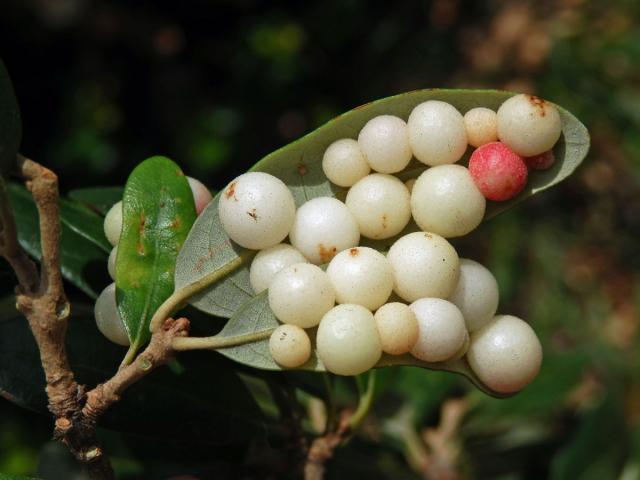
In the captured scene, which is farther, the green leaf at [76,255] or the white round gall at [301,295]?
the green leaf at [76,255]

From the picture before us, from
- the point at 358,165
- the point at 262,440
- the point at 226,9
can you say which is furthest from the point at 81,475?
the point at 226,9

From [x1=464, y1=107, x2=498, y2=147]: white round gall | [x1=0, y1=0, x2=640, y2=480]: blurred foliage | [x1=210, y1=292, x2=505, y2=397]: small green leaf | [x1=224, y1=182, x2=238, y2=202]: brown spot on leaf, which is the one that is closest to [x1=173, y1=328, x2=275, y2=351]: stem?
[x1=210, y1=292, x2=505, y2=397]: small green leaf

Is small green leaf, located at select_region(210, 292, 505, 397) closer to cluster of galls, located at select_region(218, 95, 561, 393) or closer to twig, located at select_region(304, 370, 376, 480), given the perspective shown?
cluster of galls, located at select_region(218, 95, 561, 393)

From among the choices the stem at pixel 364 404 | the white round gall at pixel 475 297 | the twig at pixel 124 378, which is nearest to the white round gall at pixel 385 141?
the white round gall at pixel 475 297

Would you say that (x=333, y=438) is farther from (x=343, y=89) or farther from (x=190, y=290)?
(x=343, y=89)

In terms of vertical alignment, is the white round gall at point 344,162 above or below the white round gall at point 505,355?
above

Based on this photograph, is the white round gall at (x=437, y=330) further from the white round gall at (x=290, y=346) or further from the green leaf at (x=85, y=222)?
the green leaf at (x=85, y=222)

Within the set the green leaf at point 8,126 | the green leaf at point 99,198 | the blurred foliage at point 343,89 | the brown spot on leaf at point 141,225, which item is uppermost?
the green leaf at point 8,126

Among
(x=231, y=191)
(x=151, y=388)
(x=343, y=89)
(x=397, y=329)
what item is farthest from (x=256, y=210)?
(x=343, y=89)

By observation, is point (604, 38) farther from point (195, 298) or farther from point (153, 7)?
point (195, 298)
